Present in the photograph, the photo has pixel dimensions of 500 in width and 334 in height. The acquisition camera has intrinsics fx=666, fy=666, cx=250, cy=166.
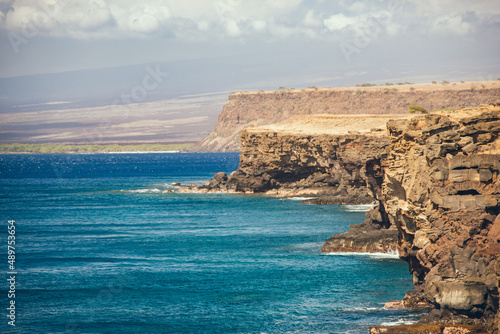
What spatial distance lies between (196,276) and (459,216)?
49.5 feet

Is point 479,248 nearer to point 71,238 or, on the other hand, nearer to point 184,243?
point 184,243

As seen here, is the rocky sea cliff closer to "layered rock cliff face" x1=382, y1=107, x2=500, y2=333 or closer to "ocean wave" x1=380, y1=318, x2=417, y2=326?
"layered rock cliff face" x1=382, y1=107, x2=500, y2=333

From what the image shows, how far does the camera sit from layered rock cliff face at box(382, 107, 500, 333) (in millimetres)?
19969

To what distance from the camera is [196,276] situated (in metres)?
32.7

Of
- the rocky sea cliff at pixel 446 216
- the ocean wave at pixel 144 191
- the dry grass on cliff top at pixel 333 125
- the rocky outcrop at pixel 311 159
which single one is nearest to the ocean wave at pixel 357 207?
the rocky outcrop at pixel 311 159

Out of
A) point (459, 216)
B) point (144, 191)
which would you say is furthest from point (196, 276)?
point (144, 191)

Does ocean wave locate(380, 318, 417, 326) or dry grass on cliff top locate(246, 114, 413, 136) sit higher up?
dry grass on cliff top locate(246, 114, 413, 136)

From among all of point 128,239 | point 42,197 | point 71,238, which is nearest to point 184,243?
point 128,239

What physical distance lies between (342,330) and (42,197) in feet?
216

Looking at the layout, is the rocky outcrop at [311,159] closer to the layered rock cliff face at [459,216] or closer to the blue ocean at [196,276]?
the blue ocean at [196,276]

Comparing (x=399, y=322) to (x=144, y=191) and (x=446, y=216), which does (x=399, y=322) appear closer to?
(x=446, y=216)

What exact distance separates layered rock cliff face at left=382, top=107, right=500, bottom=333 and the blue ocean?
9.52ft

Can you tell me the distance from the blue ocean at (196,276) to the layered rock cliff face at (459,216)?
9.52ft

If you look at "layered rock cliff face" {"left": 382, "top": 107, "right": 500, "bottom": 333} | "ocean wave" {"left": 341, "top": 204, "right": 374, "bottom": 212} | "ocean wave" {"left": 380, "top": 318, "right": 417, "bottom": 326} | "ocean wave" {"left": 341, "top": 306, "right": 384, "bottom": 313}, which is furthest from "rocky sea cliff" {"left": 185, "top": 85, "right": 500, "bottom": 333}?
"ocean wave" {"left": 341, "top": 204, "right": 374, "bottom": 212}
